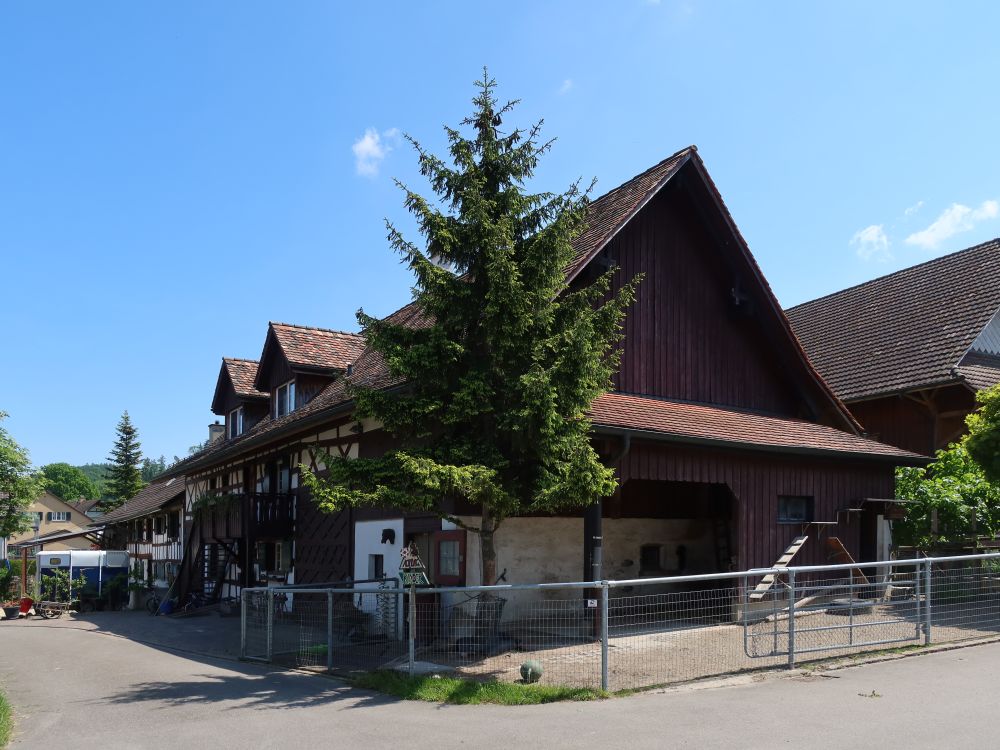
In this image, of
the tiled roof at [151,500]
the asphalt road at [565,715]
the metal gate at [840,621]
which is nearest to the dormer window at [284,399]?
the tiled roof at [151,500]

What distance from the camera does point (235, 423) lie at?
28797 mm

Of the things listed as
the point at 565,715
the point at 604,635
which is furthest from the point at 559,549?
the point at 565,715

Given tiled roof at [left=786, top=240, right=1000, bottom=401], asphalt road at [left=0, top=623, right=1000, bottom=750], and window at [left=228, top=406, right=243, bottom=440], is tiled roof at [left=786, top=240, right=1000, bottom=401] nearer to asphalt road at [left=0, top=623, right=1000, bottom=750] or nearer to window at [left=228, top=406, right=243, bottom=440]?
asphalt road at [left=0, top=623, right=1000, bottom=750]

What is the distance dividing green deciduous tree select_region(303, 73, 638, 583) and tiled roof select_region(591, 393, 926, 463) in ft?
6.47

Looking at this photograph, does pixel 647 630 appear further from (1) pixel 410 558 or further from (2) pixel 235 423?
(2) pixel 235 423

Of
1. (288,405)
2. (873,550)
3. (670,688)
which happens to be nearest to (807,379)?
(873,550)

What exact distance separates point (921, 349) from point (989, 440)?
855 cm

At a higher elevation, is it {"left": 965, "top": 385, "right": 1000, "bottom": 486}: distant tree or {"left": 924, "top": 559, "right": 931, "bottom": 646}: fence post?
{"left": 965, "top": 385, "right": 1000, "bottom": 486}: distant tree

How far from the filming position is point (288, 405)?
2389cm

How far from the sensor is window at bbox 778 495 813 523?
1731 cm

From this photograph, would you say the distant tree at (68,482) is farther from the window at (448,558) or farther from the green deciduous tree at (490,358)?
the green deciduous tree at (490,358)

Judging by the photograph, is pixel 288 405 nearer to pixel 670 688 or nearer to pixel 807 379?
pixel 807 379


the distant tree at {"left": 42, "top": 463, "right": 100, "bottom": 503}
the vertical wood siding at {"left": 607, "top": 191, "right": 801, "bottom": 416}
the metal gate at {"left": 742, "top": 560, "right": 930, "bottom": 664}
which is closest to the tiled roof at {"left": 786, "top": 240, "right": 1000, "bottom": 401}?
the vertical wood siding at {"left": 607, "top": 191, "right": 801, "bottom": 416}

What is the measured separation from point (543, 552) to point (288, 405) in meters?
10.2
